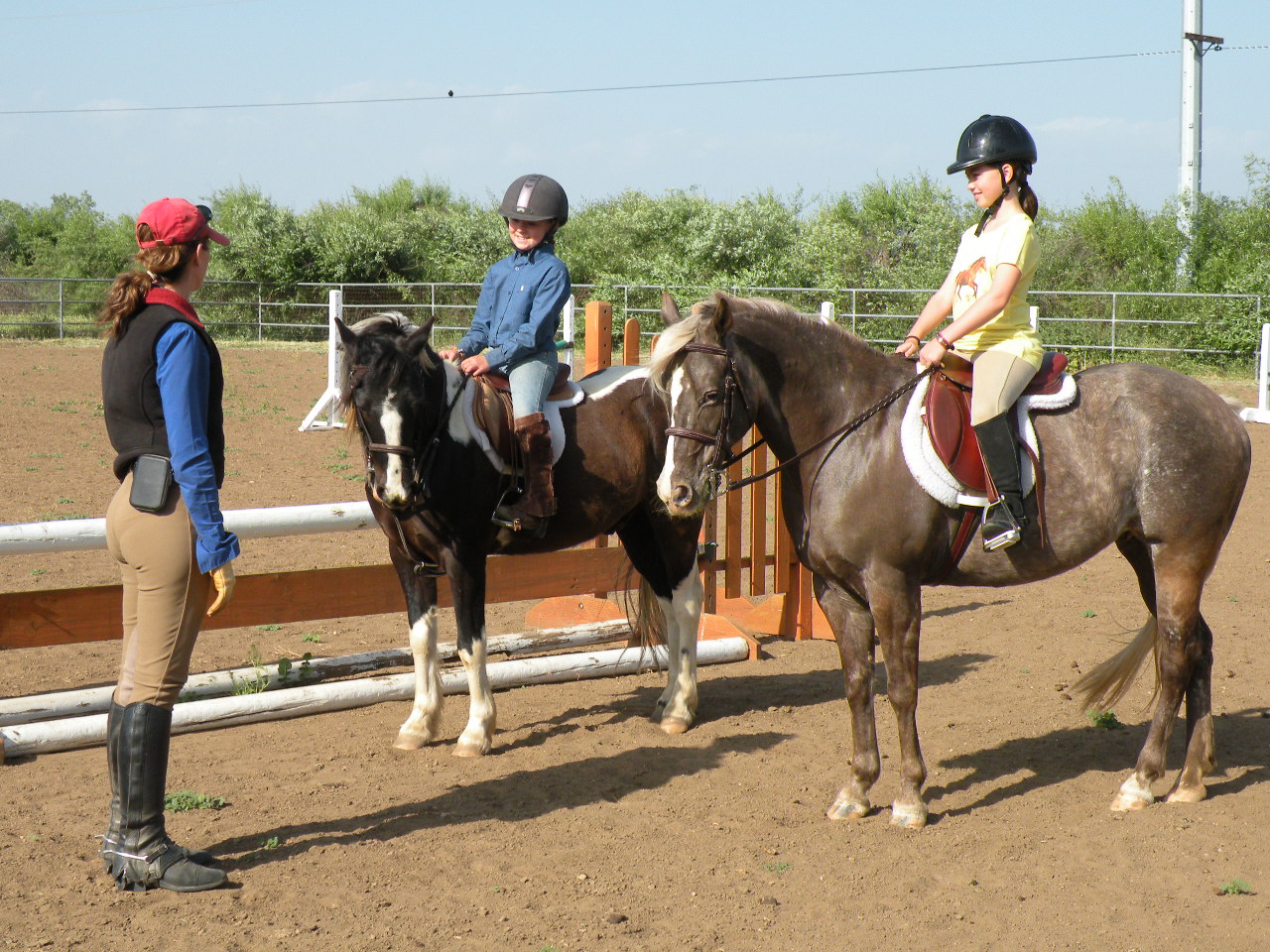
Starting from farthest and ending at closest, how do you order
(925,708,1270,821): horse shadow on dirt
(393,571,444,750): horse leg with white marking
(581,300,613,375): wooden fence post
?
1. (581,300,613,375): wooden fence post
2. (393,571,444,750): horse leg with white marking
3. (925,708,1270,821): horse shadow on dirt

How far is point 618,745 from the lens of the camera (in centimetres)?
541

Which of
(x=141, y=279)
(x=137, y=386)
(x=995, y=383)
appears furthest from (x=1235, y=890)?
(x=141, y=279)

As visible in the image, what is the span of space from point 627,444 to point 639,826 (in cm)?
201

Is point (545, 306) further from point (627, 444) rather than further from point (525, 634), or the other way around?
point (525, 634)

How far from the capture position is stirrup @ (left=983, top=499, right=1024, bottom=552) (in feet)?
14.0

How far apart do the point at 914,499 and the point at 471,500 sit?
2035 millimetres

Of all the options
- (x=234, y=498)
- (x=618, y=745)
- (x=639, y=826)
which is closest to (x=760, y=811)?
(x=639, y=826)

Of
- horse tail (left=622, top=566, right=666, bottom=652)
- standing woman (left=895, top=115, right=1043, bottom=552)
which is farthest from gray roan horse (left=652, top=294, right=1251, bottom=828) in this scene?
horse tail (left=622, top=566, right=666, bottom=652)

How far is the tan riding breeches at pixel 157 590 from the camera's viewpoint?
346cm

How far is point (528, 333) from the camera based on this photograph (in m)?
5.17

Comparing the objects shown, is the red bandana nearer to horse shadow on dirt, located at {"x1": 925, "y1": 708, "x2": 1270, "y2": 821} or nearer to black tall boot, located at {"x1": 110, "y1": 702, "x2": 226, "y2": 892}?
black tall boot, located at {"x1": 110, "y1": 702, "x2": 226, "y2": 892}

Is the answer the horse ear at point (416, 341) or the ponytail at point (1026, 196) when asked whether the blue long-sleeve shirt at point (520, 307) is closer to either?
the horse ear at point (416, 341)

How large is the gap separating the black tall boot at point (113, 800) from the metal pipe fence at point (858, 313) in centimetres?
1552

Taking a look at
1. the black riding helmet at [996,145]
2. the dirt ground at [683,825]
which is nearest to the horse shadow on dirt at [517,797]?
the dirt ground at [683,825]
